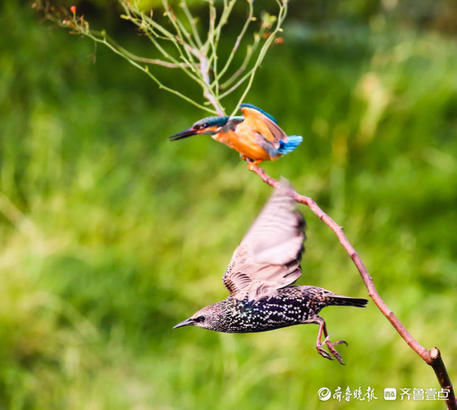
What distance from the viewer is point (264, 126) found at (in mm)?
499

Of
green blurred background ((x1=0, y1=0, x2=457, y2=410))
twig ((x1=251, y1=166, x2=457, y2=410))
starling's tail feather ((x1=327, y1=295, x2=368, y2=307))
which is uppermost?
green blurred background ((x1=0, y1=0, x2=457, y2=410))

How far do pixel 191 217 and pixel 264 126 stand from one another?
2954mm

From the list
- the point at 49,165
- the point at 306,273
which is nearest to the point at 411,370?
the point at 306,273

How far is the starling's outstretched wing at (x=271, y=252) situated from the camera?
1.39 feet

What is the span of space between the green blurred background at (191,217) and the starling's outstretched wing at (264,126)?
89.6 inches

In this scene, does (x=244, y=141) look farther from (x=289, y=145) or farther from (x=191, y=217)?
(x=191, y=217)

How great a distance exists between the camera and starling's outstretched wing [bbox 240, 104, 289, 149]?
50 centimetres
